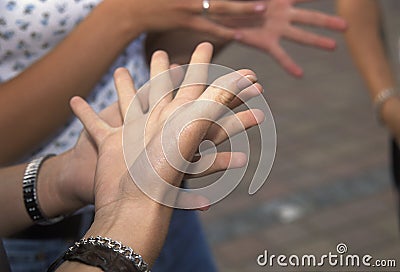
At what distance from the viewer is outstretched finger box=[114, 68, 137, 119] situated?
921mm

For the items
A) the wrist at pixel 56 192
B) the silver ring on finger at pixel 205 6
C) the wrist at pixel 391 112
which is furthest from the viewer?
the wrist at pixel 391 112

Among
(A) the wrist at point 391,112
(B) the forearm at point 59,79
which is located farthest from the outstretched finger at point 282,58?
(A) the wrist at point 391,112

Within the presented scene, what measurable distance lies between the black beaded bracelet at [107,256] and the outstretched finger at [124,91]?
0.75ft

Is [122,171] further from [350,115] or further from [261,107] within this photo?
[350,115]

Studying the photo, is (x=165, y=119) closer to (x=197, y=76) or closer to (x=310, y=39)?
(x=197, y=76)

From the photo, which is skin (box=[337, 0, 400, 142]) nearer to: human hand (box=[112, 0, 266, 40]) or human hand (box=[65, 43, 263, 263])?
human hand (box=[112, 0, 266, 40])

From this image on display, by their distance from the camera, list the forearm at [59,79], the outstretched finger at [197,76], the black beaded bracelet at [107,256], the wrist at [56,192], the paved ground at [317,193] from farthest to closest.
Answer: the paved ground at [317,193] → the forearm at [59,79] → the wrist at [56,192] → the outstretched finger at [197,76] → the black beaded bracelet at [107,256]

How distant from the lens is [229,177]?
0.90 meters

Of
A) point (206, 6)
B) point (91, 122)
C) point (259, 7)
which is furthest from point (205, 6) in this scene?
point (91, 122)

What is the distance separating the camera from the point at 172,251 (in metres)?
1.31

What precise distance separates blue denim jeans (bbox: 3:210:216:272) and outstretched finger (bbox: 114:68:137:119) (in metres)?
0.38

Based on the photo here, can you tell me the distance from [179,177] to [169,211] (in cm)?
4

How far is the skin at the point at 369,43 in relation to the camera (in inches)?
68.9

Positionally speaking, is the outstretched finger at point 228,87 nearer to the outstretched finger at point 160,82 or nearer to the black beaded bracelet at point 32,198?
the outstretched finger at point 160,82
